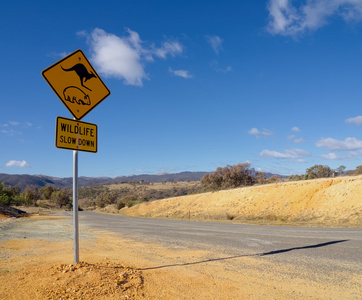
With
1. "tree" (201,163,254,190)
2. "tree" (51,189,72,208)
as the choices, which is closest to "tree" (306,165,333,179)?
"tree" (201,163,254,190)

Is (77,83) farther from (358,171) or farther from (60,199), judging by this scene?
(60,199)

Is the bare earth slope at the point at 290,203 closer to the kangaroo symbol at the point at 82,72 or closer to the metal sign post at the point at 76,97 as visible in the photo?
the metal sign post at the point at 76,97

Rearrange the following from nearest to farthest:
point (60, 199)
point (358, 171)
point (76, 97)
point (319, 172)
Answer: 1. point (76, 97)
2. point (358, 171)
3. point (319, 172)
4. point (60, 199)

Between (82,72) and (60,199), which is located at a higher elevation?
(82,72)

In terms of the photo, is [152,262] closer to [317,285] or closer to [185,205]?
[317,285]

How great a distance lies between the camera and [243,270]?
18.4 feet

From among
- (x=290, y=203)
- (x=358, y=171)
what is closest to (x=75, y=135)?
(x=290, y=203)

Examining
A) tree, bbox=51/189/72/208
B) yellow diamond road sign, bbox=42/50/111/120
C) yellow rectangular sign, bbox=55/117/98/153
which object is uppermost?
yellow diamond road sign, bbox=42/50/111/120

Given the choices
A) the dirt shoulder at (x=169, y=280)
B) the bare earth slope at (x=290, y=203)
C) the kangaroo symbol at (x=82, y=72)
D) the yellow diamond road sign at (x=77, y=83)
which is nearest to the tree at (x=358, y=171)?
the bare earth slope at (x=290, y=203)

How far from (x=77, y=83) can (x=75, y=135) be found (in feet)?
3.46

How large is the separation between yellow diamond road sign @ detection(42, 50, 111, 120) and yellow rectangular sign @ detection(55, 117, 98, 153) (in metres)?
0.24

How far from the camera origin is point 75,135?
493cm

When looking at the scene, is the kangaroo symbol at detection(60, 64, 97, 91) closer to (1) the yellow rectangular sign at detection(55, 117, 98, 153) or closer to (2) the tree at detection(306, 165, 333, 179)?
(1) the yellow rectangular sign at detection(55, 117, 98, 153)

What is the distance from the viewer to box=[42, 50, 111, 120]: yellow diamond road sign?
16.1 ft
